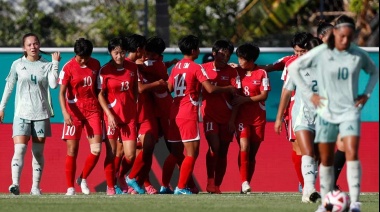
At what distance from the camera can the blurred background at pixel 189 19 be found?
77.9ft

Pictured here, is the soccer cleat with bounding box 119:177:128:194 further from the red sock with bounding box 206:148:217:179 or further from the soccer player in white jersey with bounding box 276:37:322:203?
the soccer player in white jersey with bounding box 276:37:322:203

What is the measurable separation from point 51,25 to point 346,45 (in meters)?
14.1

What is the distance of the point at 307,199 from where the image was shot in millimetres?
14734

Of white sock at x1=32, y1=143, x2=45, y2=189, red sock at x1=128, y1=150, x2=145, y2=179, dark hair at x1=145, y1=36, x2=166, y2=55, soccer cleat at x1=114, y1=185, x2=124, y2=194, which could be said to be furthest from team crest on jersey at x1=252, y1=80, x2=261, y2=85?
white sock at x1=32, y1=143, x2=45, y2=189

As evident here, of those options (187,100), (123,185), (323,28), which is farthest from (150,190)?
(323,28)

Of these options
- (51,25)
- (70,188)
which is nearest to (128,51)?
(70,188)

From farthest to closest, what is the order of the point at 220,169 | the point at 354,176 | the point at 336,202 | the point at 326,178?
the point at 220,169, the point at 326,178, the point at 336,202, the point at 354,176

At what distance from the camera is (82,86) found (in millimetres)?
16953

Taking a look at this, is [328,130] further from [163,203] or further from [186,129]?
[186,129]

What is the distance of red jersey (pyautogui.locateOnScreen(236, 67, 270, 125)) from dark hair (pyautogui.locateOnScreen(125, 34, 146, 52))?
145 cm

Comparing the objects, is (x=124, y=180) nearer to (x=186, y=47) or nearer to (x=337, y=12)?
(x=186, y=47)

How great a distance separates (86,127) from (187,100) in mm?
1389

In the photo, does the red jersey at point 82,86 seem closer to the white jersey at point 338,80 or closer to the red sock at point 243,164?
the red sock at point 243,164

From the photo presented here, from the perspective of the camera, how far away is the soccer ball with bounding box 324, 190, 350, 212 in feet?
41.3
